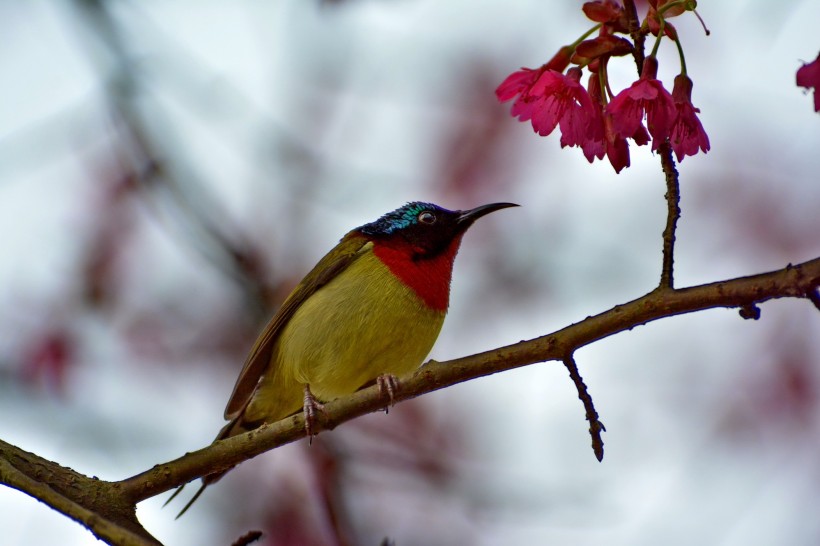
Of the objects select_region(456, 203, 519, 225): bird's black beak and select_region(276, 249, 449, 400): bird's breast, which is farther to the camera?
select_region(456, 203, 519, 225): bird's black beak

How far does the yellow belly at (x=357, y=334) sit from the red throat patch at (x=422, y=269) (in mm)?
47

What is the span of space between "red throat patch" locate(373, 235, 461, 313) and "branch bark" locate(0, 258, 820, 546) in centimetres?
137

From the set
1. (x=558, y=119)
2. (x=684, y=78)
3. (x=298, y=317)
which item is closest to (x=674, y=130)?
(x=684, y=78)

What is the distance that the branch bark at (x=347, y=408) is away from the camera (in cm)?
244

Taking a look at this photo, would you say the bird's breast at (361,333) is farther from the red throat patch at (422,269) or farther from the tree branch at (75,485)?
the tree branch at (75,485)

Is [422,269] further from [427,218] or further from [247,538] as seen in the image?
[247,538]

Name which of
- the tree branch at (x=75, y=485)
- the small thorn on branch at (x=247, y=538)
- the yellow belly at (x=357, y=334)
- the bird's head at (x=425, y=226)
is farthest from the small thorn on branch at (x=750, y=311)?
the bird's head at (x=425, y=226)

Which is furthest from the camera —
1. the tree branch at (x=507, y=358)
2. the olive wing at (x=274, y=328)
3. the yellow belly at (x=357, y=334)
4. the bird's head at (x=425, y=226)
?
the bird's head at (x=425, y=226)

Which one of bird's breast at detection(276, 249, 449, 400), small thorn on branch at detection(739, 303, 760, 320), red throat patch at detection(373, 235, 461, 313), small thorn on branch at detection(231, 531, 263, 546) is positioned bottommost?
small thorn on branch at detection(231, 531, 263, 546)

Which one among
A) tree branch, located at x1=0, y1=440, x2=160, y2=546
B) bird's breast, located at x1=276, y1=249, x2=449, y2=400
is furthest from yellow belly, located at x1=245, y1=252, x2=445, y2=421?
tree branch, located at x1=0, y1=440, x2=160, y2=546

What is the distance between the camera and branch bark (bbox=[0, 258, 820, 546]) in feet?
8.01

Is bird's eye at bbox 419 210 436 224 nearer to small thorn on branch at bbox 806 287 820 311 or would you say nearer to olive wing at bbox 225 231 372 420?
olive wing at bbox 225 231 372 420

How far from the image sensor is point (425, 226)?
216 inches

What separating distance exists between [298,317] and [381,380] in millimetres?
1249
